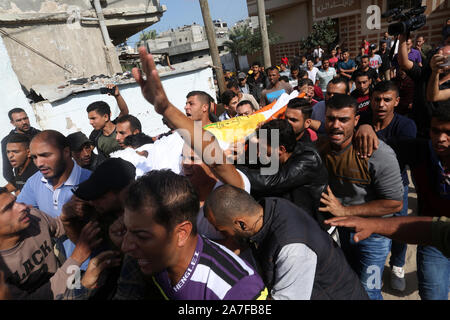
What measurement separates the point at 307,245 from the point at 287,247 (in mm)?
120

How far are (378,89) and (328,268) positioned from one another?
218 centimetres

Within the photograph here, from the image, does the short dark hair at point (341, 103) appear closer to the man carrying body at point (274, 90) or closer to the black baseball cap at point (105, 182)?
the black baseball cap at point (105, 182)

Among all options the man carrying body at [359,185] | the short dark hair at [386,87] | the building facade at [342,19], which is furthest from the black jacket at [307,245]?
the building facade at [342,19]

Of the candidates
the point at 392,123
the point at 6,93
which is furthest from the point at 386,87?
the point at 6,93

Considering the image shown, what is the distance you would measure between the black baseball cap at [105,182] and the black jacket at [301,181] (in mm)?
948

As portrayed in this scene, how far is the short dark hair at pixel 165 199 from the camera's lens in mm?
1360

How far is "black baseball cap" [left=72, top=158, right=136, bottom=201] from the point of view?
6.01 ft

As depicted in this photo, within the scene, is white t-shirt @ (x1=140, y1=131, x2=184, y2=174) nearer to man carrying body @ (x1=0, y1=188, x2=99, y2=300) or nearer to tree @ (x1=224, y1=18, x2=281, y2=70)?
man carrying body @ (x1=0, y1=188, x2=99, y2=300)

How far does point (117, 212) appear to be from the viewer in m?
1.87

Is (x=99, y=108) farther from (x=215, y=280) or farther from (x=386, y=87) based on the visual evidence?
(x=386, y=87)

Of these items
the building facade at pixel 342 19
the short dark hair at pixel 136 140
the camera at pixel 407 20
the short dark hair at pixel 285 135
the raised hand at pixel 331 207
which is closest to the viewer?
the raised hand at pixel 331 207

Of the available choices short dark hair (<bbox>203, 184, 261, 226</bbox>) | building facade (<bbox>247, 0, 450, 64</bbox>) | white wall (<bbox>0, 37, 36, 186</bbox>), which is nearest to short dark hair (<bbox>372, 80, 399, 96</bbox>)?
short dark hair (<bbox>203, 184, 261, 226</bbox>)
